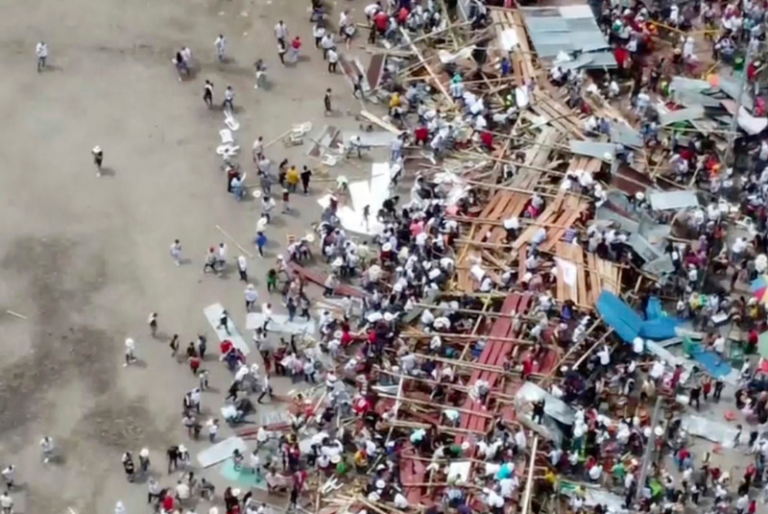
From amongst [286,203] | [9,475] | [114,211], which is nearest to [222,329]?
[286,203]

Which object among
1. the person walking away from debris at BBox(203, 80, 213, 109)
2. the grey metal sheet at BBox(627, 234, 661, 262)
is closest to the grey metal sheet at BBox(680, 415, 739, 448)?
the grey metal sheet at BBox(627, 234, 661, 262)

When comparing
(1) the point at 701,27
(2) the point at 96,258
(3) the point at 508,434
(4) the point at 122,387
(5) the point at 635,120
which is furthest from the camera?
(1) the point at 701,27

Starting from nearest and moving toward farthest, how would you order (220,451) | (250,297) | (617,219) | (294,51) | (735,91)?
(220,451), (250,297), (617,219), (735,91), (294,51)

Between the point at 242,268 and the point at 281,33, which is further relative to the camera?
the point at 281,33

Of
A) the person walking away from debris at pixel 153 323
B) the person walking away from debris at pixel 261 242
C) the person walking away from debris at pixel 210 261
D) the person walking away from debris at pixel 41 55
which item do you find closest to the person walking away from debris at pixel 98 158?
the person walking away from debris at pixel 41 55

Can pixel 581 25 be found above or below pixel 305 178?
above

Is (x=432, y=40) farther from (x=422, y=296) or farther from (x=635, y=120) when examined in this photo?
(x=422, y=296)

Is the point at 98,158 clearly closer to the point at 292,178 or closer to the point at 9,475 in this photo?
the point at 292,178

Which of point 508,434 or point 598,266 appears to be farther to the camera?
point 598,266

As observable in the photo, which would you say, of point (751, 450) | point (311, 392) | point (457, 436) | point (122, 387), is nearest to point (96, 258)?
point (122, 387)
